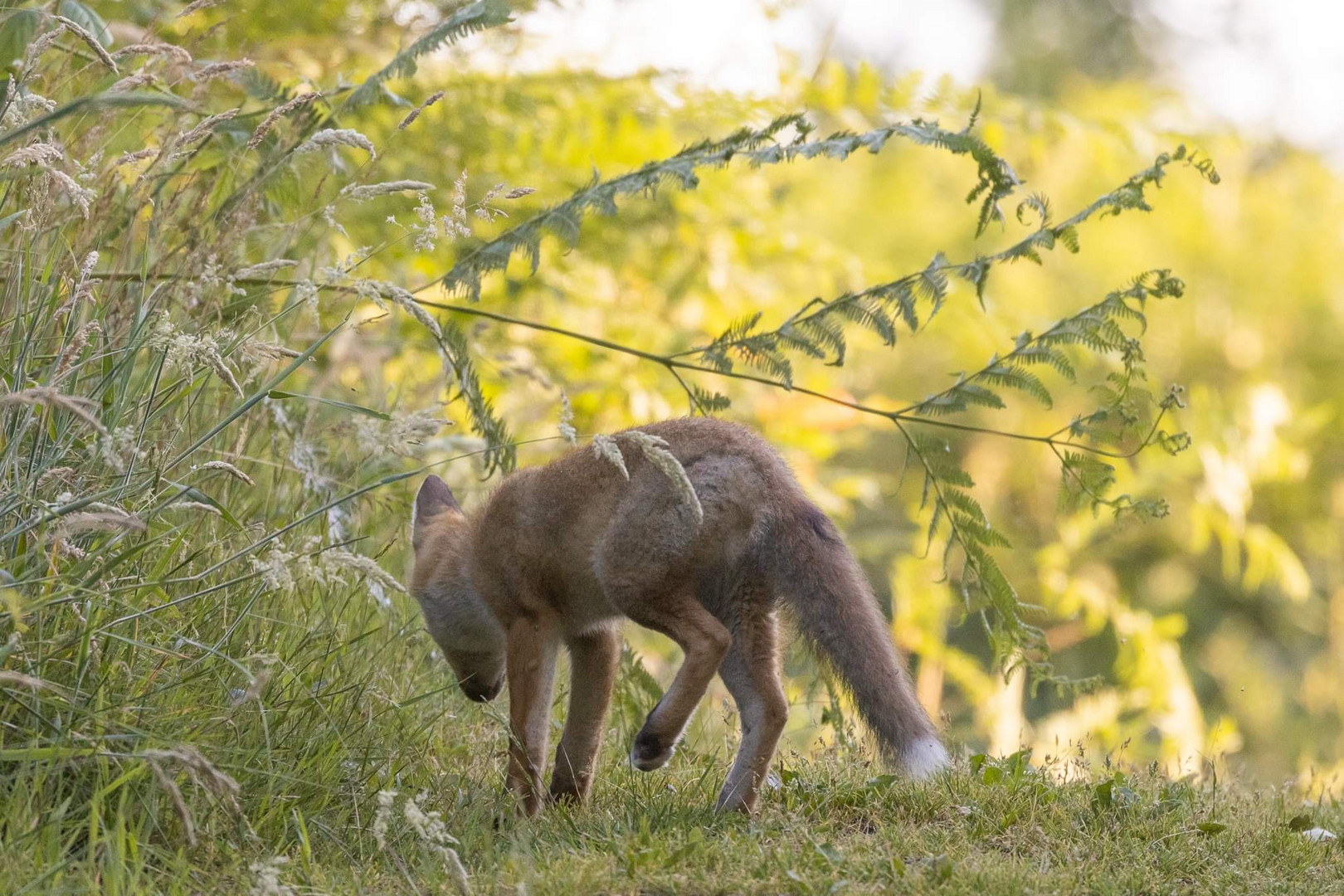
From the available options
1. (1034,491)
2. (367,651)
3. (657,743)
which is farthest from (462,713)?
(1034,491)

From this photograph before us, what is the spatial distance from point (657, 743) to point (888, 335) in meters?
1.82

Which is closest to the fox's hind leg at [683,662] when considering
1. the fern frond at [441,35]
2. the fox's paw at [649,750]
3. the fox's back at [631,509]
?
the fox's paw at [649,750]

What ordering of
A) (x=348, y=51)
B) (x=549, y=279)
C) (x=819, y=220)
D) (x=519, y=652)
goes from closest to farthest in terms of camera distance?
(x=519, y=652), (x=348, y=51), (x=549, y=279), (x=819, y=220)

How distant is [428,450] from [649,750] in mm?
3057

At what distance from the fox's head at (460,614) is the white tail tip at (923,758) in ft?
5.96

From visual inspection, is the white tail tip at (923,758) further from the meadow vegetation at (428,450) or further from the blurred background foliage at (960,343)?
the blurred background foliage at (960,343)

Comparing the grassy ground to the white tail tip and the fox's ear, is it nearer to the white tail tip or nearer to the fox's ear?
the white tail tip

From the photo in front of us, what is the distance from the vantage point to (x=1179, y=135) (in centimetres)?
777

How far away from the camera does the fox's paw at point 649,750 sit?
14.6 ft

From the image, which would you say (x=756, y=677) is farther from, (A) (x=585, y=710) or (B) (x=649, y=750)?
(A) (x=585, y=710)

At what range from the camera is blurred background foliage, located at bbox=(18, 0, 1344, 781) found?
24.1 feet

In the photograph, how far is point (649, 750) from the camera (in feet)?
14.6

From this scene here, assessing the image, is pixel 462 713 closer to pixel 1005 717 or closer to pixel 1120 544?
pixel 1005 717

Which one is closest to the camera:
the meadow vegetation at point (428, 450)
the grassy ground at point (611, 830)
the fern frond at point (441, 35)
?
the grassy ground at point (611, 830)
